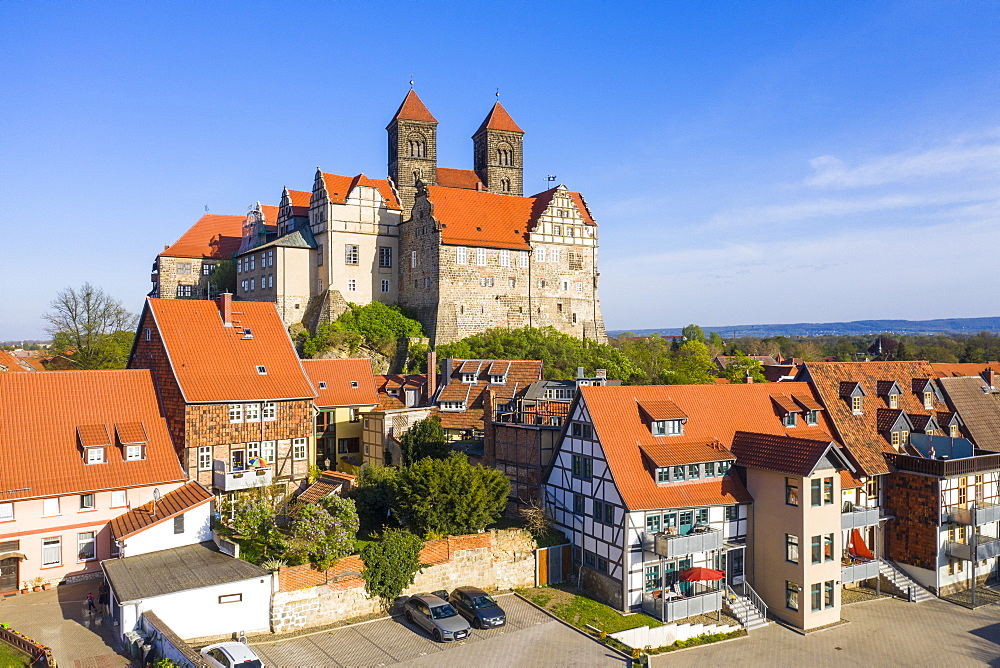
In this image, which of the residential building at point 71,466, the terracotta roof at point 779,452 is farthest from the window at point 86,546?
the terracotta roof at point 779,452

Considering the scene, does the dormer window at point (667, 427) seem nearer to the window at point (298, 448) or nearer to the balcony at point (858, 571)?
the balcony at point (858, 571)

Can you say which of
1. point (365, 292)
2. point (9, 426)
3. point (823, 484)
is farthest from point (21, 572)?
point (365, 292)

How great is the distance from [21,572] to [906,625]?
31580 mm

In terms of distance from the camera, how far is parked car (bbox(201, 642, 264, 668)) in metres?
19.5

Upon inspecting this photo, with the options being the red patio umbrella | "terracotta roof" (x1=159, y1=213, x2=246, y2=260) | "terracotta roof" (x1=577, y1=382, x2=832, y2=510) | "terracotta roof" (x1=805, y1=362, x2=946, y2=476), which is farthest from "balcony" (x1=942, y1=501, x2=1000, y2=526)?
"terracotta roof" (x1=159, y1=213, x2=246, y2=260)

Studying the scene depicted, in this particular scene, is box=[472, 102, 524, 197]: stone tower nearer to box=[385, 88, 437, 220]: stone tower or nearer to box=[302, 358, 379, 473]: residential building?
box=[385, 88, 437, 220]: stone tower

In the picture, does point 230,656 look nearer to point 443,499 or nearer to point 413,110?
point 443,499

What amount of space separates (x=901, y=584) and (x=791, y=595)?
7.20 metres

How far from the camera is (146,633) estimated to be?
21031 mm

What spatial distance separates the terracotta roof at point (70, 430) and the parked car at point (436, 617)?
1128cm

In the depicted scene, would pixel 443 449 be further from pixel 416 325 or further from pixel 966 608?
pixel 416 325

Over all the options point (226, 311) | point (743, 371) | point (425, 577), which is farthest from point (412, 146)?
point (425, 577)

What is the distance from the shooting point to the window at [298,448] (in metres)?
33.8

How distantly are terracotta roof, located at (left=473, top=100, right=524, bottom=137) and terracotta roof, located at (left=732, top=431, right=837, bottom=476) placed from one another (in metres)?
58.0
